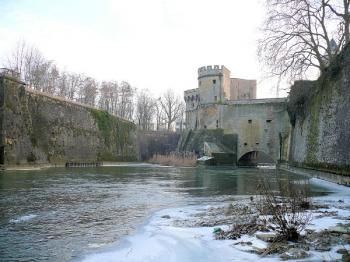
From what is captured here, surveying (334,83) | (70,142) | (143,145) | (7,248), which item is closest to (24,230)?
(7,248)

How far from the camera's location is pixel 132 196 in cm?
1222

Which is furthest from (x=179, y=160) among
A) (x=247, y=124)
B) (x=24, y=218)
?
(x=24, y=218)

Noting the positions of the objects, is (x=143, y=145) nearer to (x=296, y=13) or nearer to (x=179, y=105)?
(x=179, y=105)

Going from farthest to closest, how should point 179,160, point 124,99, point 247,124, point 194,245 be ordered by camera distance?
point 124,99, point 247,124, point 179,160, point 194,245

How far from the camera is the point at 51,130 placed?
32688 millimetres

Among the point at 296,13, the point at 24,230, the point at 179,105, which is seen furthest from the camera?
the point at 179,105

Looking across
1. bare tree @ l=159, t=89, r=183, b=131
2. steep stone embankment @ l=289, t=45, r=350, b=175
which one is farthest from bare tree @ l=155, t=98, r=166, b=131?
steep stone embankment @ l=289, t=45, r=350, b=175

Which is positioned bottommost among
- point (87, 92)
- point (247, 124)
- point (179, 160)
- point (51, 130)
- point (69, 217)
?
point (69, 217)

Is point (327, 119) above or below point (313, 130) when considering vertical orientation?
above

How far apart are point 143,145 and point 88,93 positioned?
451 inches

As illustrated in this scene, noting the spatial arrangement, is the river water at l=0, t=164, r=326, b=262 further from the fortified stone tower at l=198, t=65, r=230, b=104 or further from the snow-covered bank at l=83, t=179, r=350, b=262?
the fortified stone tower at l=198, t=65, r=230, b=104

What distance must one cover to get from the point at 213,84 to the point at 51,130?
26431 mm

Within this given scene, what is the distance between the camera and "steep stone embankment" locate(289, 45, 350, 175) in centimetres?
1501

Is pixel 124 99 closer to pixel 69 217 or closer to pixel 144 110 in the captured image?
pixel 144 110
